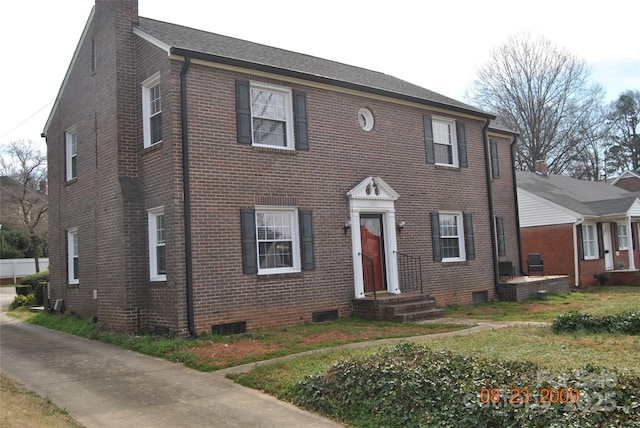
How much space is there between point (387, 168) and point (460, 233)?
3.62m

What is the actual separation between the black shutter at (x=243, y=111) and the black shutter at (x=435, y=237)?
20.6ft

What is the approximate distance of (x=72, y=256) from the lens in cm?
1533

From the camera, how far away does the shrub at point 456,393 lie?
4.74 meters

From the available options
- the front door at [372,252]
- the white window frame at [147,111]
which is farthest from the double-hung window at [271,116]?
the front door at [372,252]

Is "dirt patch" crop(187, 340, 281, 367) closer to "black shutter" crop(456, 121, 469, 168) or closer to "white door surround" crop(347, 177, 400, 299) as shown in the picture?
"white door surround" crop(347, 177, 400, 299)

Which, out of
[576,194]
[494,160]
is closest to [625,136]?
[576,194]

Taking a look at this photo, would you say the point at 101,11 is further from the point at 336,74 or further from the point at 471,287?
the point at 471,287

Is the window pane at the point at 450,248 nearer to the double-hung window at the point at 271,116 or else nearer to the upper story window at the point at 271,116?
the upper story window at the point at 271,116

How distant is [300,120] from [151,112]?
3390 millimetres

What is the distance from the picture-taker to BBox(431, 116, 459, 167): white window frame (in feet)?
55.2

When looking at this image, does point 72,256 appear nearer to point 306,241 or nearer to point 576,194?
point 306,241

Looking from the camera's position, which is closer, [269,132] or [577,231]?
[269,132]

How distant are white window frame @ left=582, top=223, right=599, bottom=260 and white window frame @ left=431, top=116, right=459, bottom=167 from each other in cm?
1066

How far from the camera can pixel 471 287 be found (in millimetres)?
16812
